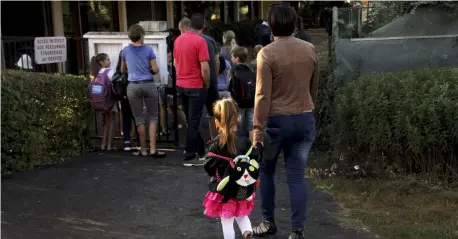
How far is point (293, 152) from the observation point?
392 centimetres

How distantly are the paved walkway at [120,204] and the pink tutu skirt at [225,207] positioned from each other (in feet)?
1.47

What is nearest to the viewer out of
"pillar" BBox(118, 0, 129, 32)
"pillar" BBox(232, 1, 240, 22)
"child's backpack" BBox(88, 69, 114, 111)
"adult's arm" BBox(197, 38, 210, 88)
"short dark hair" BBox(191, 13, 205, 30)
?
"adult's arm" BBox(197, 38, 210, 88)

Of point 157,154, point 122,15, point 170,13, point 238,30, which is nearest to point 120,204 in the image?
point 157,154

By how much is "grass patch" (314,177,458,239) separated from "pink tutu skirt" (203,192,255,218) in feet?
3.61

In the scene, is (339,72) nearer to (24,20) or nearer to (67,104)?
(67,104)

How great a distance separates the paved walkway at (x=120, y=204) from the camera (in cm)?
429

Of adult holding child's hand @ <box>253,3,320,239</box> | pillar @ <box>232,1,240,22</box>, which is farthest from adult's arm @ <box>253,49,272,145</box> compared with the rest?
pillar @ <box>232,1,240,22</box>

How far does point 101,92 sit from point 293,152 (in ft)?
12.0

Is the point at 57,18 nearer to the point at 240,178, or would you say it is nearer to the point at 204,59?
the point at 204,59

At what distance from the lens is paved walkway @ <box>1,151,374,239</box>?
4.29 meters

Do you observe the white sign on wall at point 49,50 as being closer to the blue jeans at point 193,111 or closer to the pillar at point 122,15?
the blue jeans at point 193,111

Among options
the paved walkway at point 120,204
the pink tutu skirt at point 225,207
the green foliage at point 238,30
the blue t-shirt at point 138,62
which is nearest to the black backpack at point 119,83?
the blue t-shirt at point 138,62

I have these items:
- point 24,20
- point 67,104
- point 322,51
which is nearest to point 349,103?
point 322,51

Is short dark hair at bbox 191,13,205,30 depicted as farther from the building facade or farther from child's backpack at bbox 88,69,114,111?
the building facade
